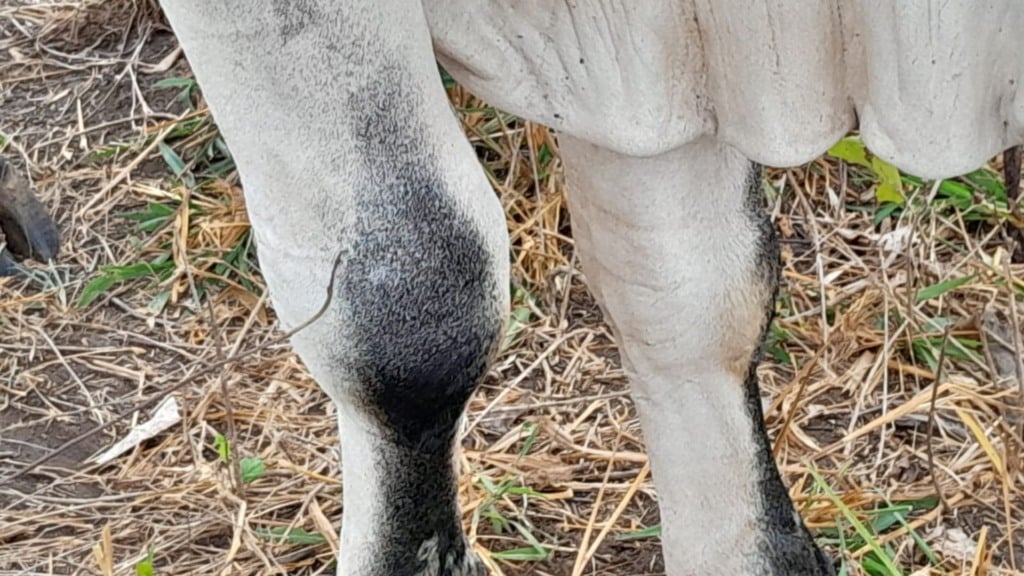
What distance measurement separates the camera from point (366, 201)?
2.43ft

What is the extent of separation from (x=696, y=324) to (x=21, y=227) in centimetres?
131

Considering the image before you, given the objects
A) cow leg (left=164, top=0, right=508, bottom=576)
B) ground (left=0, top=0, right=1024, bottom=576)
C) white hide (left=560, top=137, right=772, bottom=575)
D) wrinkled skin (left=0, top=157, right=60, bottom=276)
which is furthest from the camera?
wrinkled skin (left=0, top=157, right=60, bottom=276)

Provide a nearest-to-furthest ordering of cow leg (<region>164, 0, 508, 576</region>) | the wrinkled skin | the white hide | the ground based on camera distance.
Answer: cow leg (<region>164, 0, 508, 576</region>) → the white hide → the ground → the wrinkled skin

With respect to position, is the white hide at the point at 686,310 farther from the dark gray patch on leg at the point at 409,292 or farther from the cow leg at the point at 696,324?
the dark gray patch on leg at the point at 409,292

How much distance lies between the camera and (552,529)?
57.7 inches

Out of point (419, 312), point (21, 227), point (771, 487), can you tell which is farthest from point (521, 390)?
point (419, 312)

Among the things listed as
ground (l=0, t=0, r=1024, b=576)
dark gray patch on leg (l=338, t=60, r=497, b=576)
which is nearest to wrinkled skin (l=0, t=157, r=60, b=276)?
ground (l=0, t=0, r=1024, b=576)

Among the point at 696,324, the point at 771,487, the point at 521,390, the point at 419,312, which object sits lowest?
the point at 521,390

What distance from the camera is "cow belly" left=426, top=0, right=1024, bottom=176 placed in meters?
0.74

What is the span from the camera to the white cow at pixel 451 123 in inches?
28.1

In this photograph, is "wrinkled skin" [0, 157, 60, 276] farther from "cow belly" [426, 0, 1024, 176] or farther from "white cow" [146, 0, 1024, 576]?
"cow belly" [426, 0, 1024, 176]

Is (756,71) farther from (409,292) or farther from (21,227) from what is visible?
(21,227)

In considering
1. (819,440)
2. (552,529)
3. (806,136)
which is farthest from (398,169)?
(819,440)

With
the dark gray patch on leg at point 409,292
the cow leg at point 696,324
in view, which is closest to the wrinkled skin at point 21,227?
the cow leg at point 696,324
